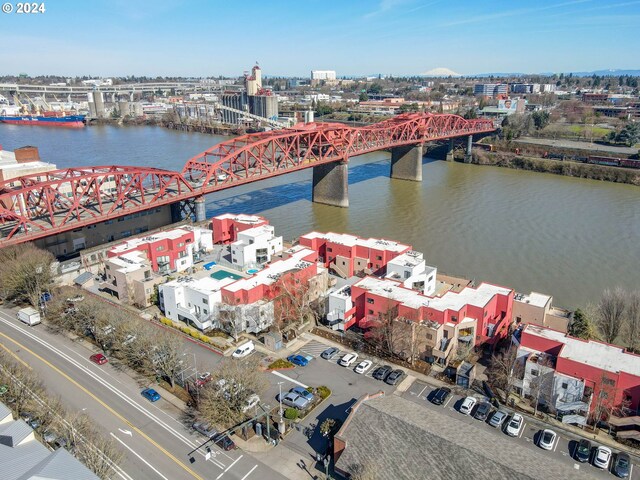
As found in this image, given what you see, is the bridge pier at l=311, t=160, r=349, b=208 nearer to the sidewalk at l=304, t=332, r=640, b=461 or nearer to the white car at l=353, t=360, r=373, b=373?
the white car at l=353, t=360, r=373, b=373

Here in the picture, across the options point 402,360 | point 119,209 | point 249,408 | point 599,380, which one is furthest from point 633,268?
point 119,209

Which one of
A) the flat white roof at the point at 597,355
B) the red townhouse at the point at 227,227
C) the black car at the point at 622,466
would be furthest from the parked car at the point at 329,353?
the red townhouse at the point at 227,227

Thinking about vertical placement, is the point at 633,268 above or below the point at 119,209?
below

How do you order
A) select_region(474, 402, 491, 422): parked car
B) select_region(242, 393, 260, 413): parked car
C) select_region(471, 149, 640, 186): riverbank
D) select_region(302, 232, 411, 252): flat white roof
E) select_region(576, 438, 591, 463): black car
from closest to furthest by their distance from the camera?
select_region(576, 438, 591, 463): black car, select_region(242, 393, 260, 413): parked car, select_region(474, 402, 491, 422): parked car, select_region(302, 232, 411, 252): flat white roof, select_region(471, 149, 640, 186): riverbank

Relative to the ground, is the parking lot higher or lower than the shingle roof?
lower

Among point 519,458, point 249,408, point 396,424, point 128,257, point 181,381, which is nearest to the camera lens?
point 519,458

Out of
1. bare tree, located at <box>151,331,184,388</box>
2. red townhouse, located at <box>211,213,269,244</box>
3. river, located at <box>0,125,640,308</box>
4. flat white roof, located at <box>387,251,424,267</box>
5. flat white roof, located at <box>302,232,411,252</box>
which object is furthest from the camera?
red townhouse, located at <box>211,213,269,244</box>

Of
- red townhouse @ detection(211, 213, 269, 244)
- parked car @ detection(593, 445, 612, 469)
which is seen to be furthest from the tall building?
parked car @ detection(593, 445, 612, 469)

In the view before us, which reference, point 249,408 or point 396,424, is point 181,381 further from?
point 396,424
